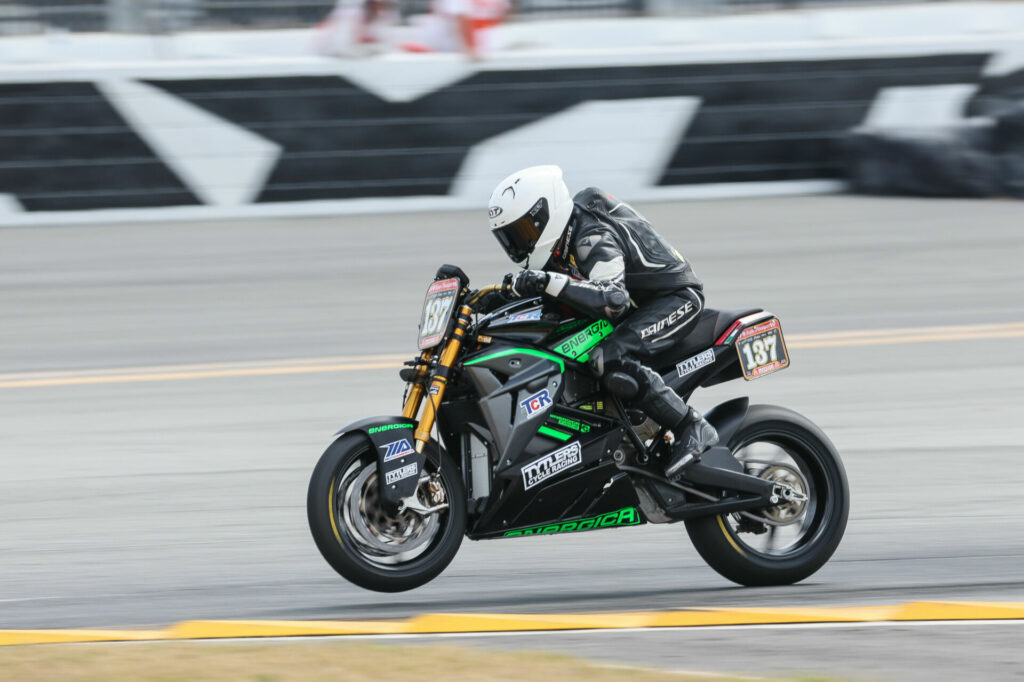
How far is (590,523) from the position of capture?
5.39 meters

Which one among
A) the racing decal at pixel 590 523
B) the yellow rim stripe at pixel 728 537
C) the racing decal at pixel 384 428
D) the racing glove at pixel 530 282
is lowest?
the yellow rim stripe at pixel 728 537

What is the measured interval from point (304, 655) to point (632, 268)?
1.95 m

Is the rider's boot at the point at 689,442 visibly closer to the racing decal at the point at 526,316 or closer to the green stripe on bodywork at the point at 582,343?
the green stripe on bodywork at the point at 582,343

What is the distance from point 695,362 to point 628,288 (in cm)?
38

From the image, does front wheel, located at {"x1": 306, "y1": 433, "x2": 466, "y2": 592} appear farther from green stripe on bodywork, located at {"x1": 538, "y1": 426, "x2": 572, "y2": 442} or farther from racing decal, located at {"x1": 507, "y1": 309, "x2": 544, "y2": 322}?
racing decal, located at {"x1": 507, "y1": 309, "x2": 544, "y2": 322}

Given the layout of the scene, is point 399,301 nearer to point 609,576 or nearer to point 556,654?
point 609,576

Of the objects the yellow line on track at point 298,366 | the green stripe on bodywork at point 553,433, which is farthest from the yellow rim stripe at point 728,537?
the yellow line on track at point 298,366

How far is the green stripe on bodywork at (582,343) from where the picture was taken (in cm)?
539

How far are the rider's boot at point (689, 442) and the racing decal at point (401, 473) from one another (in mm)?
952

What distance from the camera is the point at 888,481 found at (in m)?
7.03

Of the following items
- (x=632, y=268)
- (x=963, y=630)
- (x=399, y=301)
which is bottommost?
(x=963, y=630)

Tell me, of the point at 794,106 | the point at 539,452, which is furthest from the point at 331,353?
the point at 794,106

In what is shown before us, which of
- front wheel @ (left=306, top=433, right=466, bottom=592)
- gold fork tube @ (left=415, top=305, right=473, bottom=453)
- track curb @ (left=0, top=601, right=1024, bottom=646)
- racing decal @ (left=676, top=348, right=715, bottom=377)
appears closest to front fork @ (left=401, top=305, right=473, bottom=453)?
gold fork tube @ (left=415, top=305, right=473, bottom=453)

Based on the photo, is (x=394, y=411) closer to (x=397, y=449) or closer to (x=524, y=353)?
(x=524, y=353)
